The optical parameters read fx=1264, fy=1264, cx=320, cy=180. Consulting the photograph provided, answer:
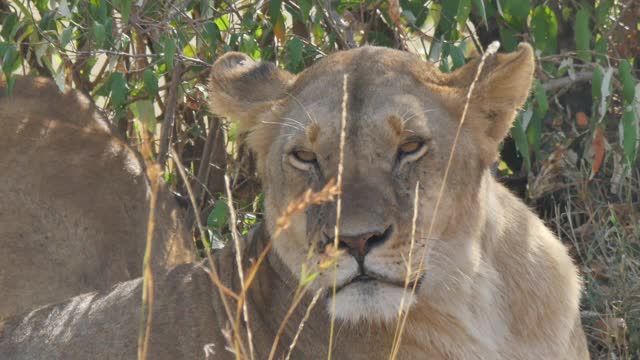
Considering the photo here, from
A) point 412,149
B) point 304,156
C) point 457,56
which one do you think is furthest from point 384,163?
point 457,56

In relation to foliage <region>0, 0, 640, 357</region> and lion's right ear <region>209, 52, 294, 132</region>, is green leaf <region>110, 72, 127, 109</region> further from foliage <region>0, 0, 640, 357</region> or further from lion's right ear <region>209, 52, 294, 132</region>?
lion's right ear <region>209, 52, 294, 132</region>

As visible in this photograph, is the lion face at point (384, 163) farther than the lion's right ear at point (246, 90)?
No

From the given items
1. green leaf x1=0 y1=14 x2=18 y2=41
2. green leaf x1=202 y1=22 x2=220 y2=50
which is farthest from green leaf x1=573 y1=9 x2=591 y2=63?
green leaf x1=0 y1=14 x2=18 y2=41

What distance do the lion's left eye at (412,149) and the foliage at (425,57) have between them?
957 millimetres

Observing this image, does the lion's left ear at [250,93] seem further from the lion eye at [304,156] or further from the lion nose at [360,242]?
the lion nose at [360,242]

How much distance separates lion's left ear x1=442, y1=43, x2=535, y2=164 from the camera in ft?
Result: 11.0

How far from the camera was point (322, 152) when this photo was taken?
3236mm

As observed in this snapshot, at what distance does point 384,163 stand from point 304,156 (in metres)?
0.26

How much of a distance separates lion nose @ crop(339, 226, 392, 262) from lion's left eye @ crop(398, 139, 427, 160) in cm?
31

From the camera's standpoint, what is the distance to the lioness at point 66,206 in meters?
4.44

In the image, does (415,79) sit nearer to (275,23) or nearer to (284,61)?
(275,23)

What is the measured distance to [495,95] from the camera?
339 cm

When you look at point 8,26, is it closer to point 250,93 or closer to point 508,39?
point 250,93

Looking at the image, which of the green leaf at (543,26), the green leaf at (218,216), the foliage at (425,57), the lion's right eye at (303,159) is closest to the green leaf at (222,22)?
the foliage at (425,57)
